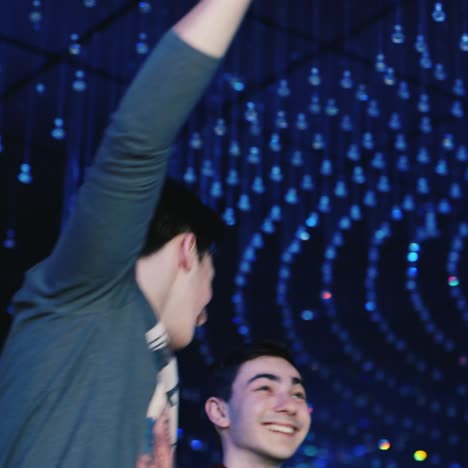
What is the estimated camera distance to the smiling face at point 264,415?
206 centimetres

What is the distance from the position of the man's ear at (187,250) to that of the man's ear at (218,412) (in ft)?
3.67

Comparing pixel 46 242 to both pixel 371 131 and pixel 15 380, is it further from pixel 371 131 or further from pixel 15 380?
pixel 15 380

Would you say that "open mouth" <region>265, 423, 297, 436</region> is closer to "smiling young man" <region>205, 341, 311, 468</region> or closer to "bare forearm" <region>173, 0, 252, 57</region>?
"smiling young man" <region>205, 341, 311, 468</region>

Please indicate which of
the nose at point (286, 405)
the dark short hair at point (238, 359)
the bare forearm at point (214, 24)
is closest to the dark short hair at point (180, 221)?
the bare forearm at point (214, 24)

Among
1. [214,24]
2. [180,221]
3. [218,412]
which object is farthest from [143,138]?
[218,412]

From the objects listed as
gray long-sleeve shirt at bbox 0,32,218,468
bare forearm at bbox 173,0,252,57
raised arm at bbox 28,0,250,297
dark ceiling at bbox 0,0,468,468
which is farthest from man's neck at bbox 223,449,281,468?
dark ceiling at bbox 0,0,468,468

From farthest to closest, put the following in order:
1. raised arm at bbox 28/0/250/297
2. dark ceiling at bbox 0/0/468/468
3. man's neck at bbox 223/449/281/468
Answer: dark ceiling at bbox 0/0/468/468, man's neck at bbox 223/449/281/468, raised arm at bbox 28/0/250/297

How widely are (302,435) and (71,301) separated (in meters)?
1.25

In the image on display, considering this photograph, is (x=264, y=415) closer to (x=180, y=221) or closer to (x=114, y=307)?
(x=180, y=221)

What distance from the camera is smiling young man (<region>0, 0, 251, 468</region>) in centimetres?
82

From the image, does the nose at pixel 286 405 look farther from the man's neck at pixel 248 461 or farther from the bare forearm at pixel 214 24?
the bare forearm at pixel 214 24

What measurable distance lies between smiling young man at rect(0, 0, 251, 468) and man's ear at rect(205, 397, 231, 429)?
43.7 inches

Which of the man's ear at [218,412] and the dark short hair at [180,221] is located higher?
the dark short hair at [180,221]

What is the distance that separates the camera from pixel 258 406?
2127mm
